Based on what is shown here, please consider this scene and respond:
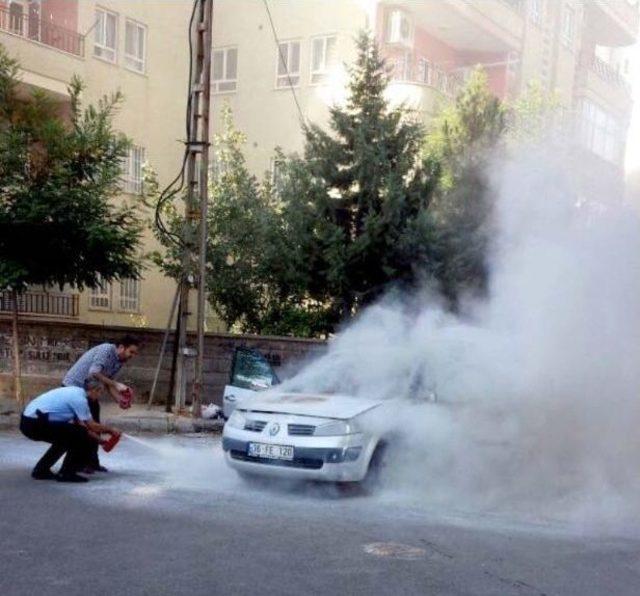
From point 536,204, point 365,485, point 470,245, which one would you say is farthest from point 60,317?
point 365,485

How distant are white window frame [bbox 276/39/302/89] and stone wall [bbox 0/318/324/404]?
36.1 ft

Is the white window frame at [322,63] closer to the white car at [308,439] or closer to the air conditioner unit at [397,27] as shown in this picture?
the air conditioner unit at [397,27]

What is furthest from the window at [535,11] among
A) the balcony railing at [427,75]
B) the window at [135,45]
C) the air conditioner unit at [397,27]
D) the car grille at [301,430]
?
the car grille at [301,430]

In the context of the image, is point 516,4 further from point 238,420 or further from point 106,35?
point 238,420

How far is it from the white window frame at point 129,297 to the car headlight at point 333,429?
1592cm

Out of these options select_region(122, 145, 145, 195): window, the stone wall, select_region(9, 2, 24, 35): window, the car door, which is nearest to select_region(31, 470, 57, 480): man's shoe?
the car door

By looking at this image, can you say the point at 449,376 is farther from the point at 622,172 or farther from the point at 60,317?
the point at 60,317

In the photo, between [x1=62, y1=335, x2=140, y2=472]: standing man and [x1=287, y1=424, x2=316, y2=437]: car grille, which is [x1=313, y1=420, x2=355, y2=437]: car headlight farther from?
[x1=62, y1=335, x2=140, y2=472]: standing man

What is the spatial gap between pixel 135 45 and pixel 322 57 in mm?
4856

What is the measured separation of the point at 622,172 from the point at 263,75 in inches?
642

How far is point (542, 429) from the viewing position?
379 inches

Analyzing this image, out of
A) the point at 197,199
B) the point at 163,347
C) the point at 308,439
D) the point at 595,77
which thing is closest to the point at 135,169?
the point at 163,347

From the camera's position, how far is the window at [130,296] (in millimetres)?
23727

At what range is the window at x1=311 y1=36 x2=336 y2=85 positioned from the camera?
24.5 m
